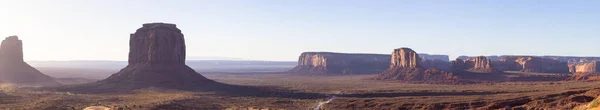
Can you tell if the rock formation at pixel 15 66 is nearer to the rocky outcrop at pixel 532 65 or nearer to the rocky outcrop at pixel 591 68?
the rocky outcrop at pixel 532 65

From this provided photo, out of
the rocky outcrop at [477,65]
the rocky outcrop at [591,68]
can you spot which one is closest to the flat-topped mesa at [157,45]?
the rocky outcrop at [477,65]

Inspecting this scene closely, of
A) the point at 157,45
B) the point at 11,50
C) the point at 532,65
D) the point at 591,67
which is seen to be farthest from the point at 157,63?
the point at 591,67

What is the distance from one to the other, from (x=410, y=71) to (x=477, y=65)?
23744 mm

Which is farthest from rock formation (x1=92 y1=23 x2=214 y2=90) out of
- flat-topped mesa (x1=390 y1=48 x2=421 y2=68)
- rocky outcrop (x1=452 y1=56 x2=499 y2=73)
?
rocky outcrop (x1=452 y1=56 x2=499 y2=73)

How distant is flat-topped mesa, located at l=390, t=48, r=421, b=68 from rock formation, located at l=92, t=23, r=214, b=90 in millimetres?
66110

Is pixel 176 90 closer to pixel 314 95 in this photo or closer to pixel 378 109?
pixel 314 95

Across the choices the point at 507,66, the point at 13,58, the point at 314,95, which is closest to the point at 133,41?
the point at 13,58

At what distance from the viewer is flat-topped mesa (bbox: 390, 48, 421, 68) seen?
5522 inches

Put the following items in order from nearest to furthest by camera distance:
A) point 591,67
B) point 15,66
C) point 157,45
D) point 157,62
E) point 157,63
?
point 157,45 < point 157,63 < point 157,62 < point 15,66 < point 591,67

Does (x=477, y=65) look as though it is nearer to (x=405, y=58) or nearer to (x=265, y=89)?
(x=405, y=58)

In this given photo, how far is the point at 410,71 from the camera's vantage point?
447 feet

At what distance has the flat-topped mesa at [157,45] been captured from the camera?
9306cm

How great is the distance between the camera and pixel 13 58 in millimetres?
108375

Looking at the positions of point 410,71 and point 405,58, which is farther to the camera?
point 405,58
